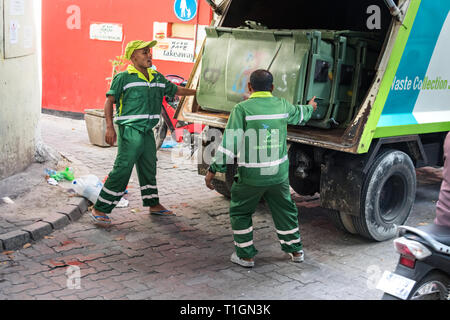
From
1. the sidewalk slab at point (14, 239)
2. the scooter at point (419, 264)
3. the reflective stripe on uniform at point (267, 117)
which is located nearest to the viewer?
the scooter at point (419, 264)

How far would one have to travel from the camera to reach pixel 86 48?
1059 centimetres

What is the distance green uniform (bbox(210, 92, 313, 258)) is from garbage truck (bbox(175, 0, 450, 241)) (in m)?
0.44

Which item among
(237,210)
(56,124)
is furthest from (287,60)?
(56,124)

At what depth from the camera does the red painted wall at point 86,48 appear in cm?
964

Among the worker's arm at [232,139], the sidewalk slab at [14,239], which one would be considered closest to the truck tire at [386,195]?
the worker's arm at [232,139]

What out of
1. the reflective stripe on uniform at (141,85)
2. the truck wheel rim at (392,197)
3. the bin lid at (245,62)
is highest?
the bin lid at (245,62)

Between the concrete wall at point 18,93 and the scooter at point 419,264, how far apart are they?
170 inches

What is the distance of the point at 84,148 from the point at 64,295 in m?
4.85

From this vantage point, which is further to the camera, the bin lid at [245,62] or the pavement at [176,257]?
the bin lid at [245,62]

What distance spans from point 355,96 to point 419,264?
221cm

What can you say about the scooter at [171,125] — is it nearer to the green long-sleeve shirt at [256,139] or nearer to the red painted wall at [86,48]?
the red painted wall at [86,48]

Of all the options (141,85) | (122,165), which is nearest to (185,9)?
(141,85)

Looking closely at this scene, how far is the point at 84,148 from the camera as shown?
330 inches
